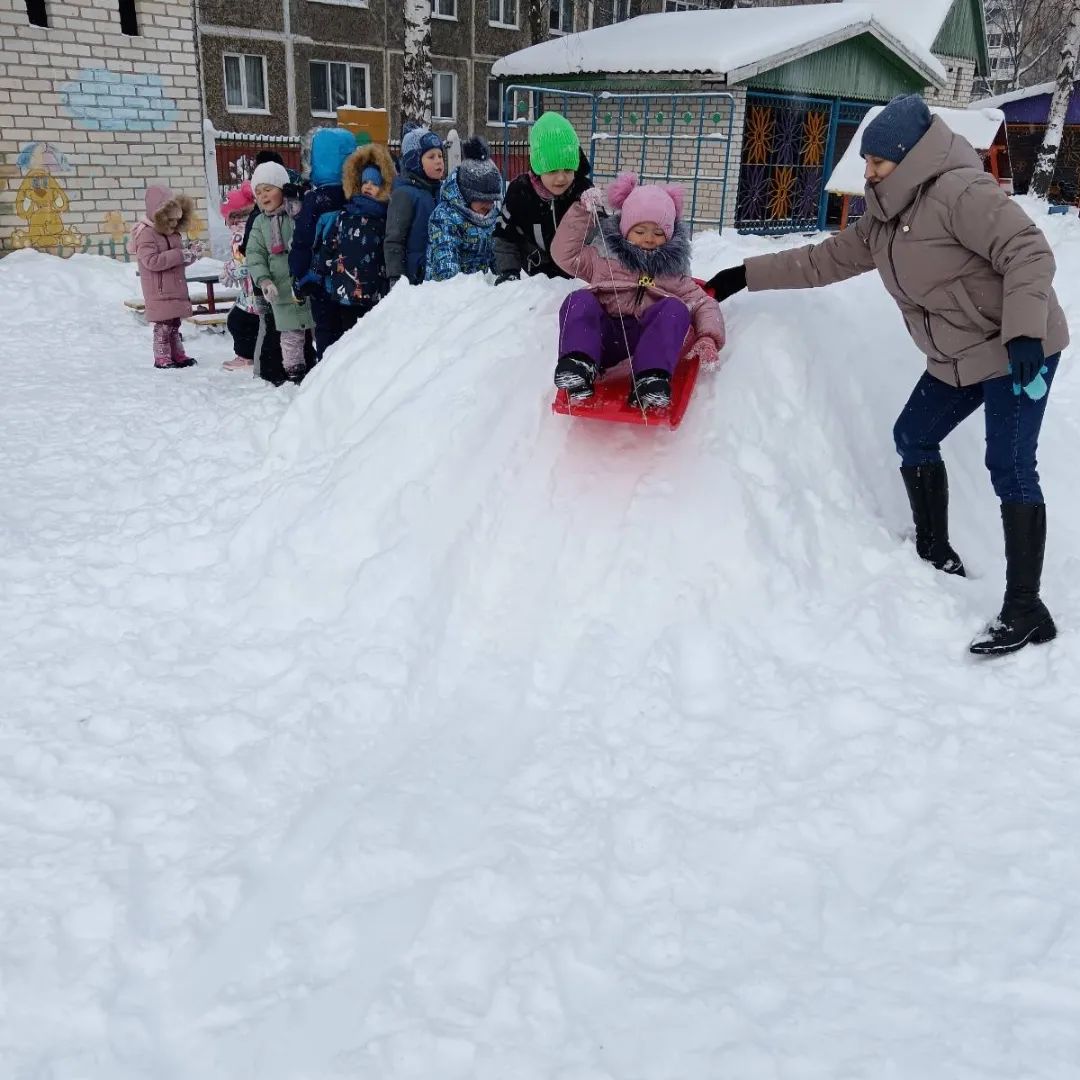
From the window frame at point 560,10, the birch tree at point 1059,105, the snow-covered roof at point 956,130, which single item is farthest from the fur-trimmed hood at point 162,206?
the window frame at point 560,10

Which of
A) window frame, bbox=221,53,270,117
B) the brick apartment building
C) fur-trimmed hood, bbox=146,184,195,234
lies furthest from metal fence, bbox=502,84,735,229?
window frame, bbox=221,53,270,117

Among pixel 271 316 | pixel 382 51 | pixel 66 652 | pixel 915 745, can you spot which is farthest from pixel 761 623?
pixel 382 51

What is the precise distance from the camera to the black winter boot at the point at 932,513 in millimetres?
3609

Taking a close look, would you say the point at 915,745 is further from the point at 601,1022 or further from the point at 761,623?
the point at 601,1022

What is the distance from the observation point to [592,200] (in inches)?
157

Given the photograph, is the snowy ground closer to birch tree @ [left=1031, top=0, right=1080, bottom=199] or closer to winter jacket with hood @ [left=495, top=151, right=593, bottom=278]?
winter jacket with hood @ [left=495, top=151, right=593, bottom=278]

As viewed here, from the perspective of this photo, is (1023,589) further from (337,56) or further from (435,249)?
(337,56)

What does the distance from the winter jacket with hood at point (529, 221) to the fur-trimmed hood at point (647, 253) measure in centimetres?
110

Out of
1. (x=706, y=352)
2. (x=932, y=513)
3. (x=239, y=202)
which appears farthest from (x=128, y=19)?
(x=932, y=513)

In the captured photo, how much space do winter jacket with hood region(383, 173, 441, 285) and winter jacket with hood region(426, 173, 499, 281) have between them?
166 millimetres

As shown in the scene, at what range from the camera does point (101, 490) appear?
→ 16.6ft

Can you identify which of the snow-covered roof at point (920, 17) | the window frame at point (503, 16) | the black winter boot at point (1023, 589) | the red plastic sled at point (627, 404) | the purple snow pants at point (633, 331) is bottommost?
the black winter boot at point (1023, 589)

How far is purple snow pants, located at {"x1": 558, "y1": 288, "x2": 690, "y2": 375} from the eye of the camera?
371cm

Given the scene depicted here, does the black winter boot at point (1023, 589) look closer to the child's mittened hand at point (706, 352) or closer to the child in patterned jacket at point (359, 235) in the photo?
the child's mittened hand at point (706, 352)
